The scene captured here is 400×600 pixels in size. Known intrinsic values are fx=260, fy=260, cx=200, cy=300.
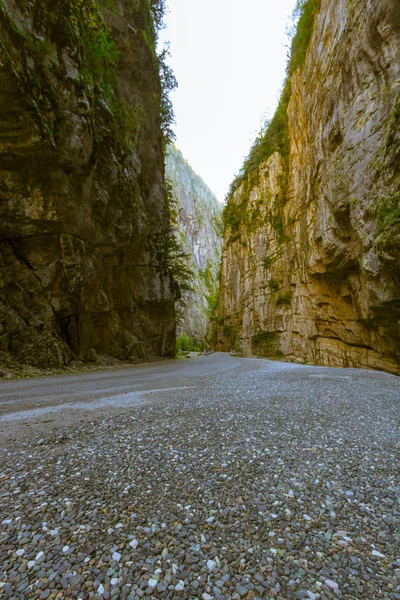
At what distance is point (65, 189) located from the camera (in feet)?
40.0

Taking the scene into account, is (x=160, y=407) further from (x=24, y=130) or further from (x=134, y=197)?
(x=134, y=197)

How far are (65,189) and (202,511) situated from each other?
45.2ft

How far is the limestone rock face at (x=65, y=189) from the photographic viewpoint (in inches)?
398

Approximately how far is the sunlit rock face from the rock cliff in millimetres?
53502

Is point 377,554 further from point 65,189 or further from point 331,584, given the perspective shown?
point 65,189

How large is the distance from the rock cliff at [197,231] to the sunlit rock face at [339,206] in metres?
53.5

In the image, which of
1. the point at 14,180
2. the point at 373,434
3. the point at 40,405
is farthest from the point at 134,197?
the point at 373,434

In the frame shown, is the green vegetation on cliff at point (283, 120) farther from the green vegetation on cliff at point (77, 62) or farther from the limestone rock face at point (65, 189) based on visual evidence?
the limestone rock face at point (65, 189)

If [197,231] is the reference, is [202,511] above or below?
below

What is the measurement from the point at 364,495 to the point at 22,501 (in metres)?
2.88

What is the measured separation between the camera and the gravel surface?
56.8 inches

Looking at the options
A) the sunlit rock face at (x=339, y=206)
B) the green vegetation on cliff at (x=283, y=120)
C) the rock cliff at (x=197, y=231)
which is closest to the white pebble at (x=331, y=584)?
the sunlit rock face at (x=339, y=206)

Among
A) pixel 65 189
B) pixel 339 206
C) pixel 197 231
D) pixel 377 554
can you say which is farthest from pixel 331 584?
pixel 197 231

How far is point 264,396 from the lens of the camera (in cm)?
588
